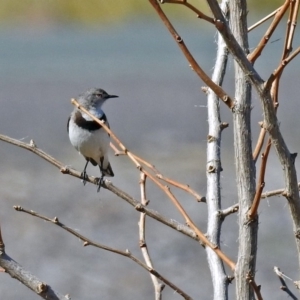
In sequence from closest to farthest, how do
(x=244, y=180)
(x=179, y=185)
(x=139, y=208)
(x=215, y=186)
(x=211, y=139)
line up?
(x=244, y=180), (x=139, y=208), (x=179, y=185), (x=215, y=186), (x=211, y=139)

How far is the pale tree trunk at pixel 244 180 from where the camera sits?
1.56m

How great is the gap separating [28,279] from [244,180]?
20.1 inches

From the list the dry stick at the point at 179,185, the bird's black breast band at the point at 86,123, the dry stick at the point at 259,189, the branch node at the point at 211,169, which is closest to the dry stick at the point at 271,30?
the dry stick at the point at 259,189

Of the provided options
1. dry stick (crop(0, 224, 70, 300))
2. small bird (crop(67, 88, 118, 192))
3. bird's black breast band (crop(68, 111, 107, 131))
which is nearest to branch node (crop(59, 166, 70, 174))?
dry stick (crop(0, 224, 70, 300))

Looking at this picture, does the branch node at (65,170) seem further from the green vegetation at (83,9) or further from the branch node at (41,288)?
the green vegetation at (83,9)

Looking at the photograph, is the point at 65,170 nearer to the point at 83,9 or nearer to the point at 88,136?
the point at 88,136

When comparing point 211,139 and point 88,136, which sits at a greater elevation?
point 88,136

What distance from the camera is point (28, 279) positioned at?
1.71 meters

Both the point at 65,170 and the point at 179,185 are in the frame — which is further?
the point at 65,170

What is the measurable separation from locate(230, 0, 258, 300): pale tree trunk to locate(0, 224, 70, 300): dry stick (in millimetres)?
406

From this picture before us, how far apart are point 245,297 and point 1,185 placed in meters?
7.97

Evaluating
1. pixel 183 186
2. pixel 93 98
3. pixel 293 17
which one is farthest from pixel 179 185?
pixel 93 98

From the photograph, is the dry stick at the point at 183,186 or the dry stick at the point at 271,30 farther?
the dry stick at the point at 183,186

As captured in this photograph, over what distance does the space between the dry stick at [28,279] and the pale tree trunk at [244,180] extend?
1.33ft
